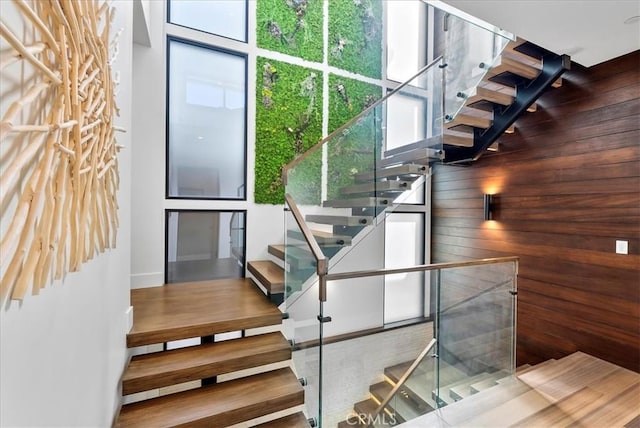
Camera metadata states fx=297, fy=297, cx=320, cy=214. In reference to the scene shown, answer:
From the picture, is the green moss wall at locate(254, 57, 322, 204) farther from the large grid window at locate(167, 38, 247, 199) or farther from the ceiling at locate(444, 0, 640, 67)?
the ceiling at locate(444, 0, 640, 67)

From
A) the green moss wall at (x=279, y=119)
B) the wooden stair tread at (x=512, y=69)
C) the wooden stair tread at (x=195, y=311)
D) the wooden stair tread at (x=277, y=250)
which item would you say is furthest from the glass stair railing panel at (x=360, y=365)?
the wooden stair tread at (x=512, y=69)

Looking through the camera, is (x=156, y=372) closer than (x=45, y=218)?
No

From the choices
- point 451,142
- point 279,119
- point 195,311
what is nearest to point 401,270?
point 195,311

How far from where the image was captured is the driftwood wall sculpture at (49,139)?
71cm

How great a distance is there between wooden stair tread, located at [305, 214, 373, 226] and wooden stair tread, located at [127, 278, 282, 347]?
3.54 feet

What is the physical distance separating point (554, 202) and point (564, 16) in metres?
2.17

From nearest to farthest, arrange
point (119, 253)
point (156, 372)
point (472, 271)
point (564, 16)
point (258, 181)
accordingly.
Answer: point (119, 253) → point (156, 372) → point (564, 16) → point (472, 271) → point (258, 181)

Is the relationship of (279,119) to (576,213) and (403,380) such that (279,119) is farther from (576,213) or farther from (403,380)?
(576,213)

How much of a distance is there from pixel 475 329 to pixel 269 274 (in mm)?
2342

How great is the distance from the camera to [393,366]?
280 cm

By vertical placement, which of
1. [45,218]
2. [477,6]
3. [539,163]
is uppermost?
[477,6]

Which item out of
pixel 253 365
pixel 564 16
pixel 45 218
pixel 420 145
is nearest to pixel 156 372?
pixel 253 365

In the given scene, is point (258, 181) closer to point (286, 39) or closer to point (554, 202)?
point (286, 39)

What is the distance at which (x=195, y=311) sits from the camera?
2.89 metres
